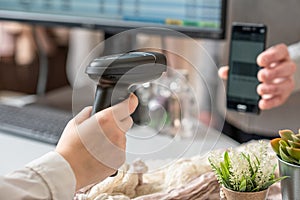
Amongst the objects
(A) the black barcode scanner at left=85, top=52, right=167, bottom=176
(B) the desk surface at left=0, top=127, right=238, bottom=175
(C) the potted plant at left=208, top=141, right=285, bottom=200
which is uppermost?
(A) the black barcode scanner at left=85, top=52, right=167, bottom=176

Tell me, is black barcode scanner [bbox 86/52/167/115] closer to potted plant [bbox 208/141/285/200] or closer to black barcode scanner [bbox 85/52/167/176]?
black barcode scanner [bbox 85/52/167/176]

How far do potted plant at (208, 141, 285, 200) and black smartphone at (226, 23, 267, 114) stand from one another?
0.36 metres

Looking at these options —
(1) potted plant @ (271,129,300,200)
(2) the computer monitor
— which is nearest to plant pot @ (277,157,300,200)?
(1) potted plant @ (271,129,300,200)

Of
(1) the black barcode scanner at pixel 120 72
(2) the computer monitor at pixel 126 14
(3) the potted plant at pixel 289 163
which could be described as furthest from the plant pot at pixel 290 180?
(2) the computer monitor at pixel 126 14

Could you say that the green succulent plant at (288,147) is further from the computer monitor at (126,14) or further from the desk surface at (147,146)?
the computer monitor at (126,14)

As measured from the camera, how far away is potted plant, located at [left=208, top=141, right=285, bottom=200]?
0.63 metres

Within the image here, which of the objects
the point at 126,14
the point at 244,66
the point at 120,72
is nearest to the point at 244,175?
the point at 120,72

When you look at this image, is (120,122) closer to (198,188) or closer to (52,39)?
(198,188)

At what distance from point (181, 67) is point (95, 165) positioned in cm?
38

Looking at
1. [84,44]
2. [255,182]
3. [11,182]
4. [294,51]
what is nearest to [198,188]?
[255,182]

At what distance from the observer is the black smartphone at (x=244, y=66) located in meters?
0.96

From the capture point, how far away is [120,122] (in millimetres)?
678

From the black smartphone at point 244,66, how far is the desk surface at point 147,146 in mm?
80

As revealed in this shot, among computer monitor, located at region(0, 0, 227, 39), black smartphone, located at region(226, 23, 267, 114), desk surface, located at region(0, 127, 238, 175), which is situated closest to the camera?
desk surface, located at region(0, 127, 238, 175)
